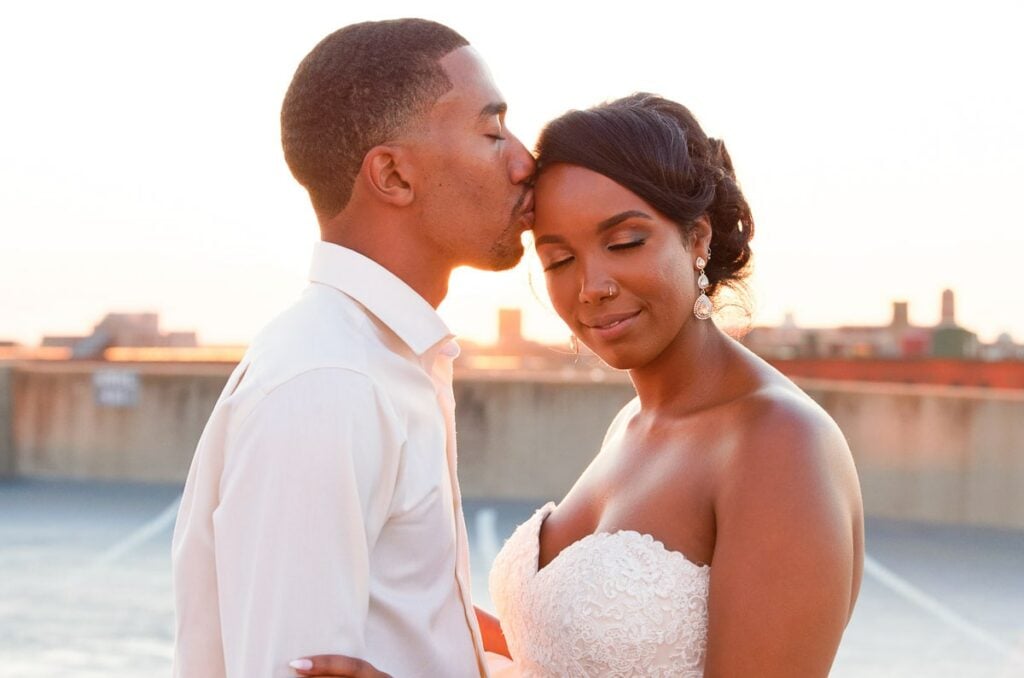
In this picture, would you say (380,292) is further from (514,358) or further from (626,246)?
(514,358)

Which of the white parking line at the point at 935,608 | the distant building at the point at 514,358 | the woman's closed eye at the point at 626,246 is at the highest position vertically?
the woman's closed eye at the point at 626,246

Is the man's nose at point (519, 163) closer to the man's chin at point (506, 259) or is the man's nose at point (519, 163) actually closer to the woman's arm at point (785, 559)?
the man's chin at point (506, 259)

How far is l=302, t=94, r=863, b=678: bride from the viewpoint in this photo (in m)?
3.11

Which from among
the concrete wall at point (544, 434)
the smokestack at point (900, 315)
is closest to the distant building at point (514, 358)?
the concrete wall at point (544, 434)

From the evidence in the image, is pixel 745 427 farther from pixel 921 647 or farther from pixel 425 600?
pixel 921 647

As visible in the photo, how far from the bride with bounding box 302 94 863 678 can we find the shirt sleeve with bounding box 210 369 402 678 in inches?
42.1

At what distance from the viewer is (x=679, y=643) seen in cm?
341

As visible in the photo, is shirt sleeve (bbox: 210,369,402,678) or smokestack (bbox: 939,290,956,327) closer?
shirt sleeve (bbox: 210,369,402,678)

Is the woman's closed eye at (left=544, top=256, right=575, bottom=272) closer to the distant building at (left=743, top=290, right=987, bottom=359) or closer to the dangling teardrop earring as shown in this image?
the dangling teardrop earring

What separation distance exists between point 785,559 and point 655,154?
3.39 feet

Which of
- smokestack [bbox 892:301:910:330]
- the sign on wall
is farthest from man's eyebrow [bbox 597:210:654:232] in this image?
smokestack [bbox 892:301:910:330]

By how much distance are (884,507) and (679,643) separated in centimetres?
1151

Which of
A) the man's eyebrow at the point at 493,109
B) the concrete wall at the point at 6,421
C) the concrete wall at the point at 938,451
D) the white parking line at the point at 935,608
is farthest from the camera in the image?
the concrete wall at the point at 6,421

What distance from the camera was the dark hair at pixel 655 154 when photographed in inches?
→ 137
